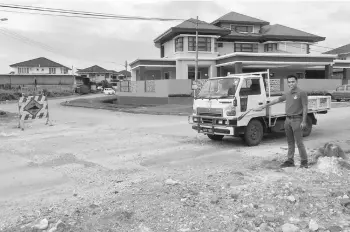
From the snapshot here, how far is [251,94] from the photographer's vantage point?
10.1 meters

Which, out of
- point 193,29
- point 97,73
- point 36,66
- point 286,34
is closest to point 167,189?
point 193,29

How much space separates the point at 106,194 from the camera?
18.4 ft

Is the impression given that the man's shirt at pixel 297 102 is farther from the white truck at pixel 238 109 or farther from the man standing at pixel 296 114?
the white truck at pixel 238 109

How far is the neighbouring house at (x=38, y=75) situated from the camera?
70125 millimetres

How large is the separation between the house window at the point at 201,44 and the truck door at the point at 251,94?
2770cm

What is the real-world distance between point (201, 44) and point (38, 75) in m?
46.7

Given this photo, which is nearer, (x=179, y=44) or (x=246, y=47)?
(x=179, y=44)

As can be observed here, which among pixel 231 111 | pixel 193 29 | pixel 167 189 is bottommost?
pixel 167 189

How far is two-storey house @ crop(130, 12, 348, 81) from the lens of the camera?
35.2 m

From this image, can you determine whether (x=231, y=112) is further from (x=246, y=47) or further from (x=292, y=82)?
(x=246, y=47)

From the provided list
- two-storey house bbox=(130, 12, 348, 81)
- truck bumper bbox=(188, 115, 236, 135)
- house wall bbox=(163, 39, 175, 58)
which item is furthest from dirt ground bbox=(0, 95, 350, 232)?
house wall bbox=(163, 39, 175, 58)

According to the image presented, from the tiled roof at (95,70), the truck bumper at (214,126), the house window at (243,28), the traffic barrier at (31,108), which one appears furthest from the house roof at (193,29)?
the tiled roof at (95,70)

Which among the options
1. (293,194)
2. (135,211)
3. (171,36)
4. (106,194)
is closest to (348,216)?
(293,194)

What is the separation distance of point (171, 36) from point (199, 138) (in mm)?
29383
